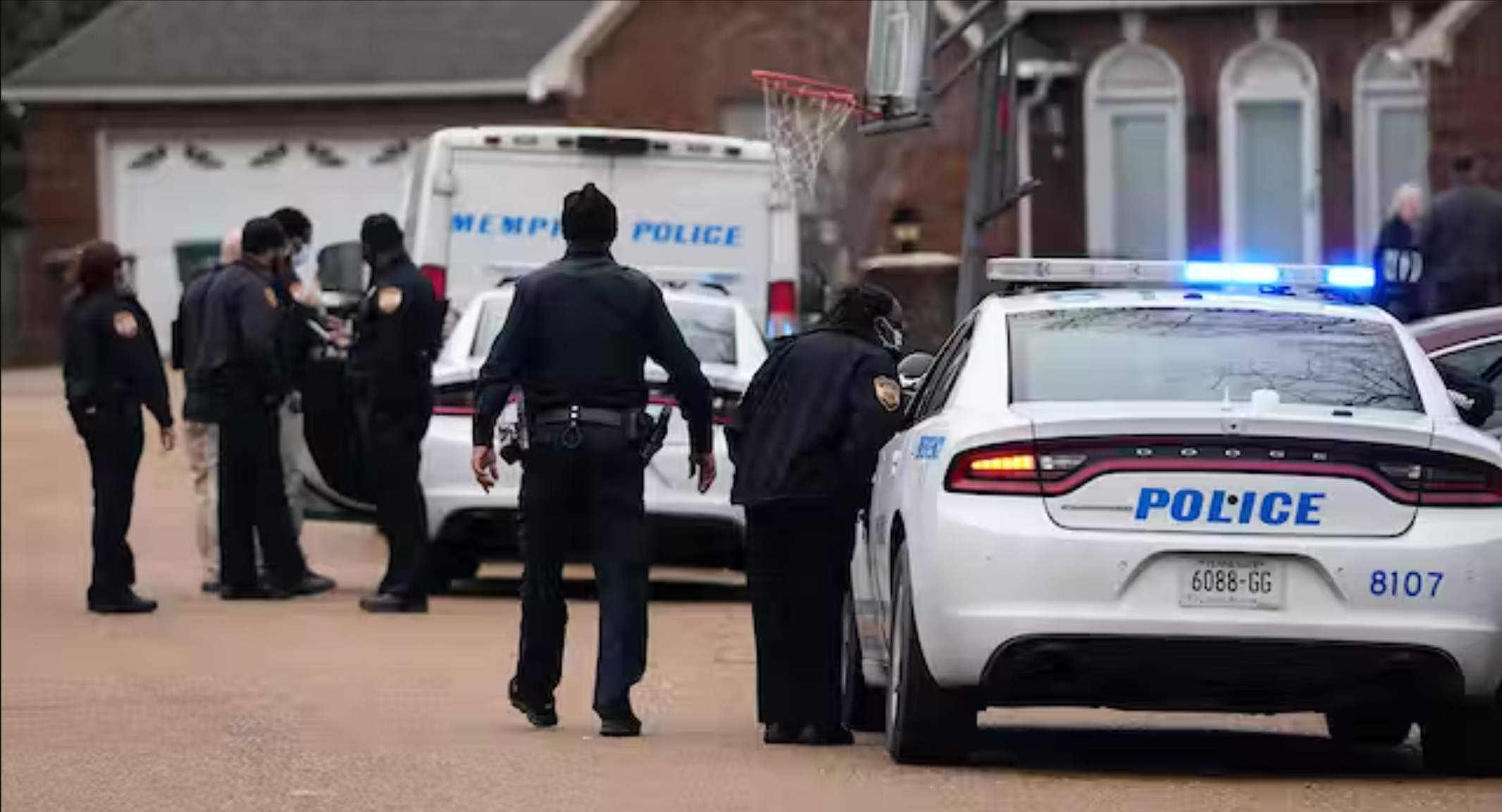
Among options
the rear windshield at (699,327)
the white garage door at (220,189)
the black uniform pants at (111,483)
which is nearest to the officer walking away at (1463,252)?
the rear windshield at (699,327)

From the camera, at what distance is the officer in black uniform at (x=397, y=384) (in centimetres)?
1636

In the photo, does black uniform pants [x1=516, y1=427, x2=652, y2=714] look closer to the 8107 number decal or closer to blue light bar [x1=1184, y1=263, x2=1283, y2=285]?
blue light bar [x1=1184, y1=263, x2=1283, y2=285]

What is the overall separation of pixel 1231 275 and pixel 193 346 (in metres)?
7.52

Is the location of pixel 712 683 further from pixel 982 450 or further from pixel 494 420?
pixel 982 450

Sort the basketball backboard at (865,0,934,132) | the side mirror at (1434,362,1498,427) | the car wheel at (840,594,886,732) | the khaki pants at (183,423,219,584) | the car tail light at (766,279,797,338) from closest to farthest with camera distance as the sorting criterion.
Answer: the side mirror at (1434,362,1498,427) < the car wheel at (840,594,886,732) < the khaki pants at (183,423,219,584) < the basketball backboard at (865,0,934,132) < the car tail light at (766,279,797,338)

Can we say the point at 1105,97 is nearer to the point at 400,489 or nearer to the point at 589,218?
the point at 400,489

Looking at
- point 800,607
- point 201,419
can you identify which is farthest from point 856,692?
point 201,419

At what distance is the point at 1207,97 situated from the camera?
1276 inches

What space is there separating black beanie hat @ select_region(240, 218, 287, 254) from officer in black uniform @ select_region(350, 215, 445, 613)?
1.21 metres

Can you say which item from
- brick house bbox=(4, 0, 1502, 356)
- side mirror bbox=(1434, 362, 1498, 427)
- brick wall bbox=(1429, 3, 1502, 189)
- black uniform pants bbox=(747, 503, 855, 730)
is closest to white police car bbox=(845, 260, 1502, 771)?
side mirror bbox=(1434, 362, 1498, 427)

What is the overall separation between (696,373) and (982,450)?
5.89 ft

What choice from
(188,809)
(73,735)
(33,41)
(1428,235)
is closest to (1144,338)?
(188,809)

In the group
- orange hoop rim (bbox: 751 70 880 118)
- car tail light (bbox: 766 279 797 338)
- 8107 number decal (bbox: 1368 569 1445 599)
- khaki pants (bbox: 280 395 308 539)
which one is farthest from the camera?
car tail light (bbox: 766 279 797 338)

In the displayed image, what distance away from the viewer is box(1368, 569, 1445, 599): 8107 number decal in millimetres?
9969
